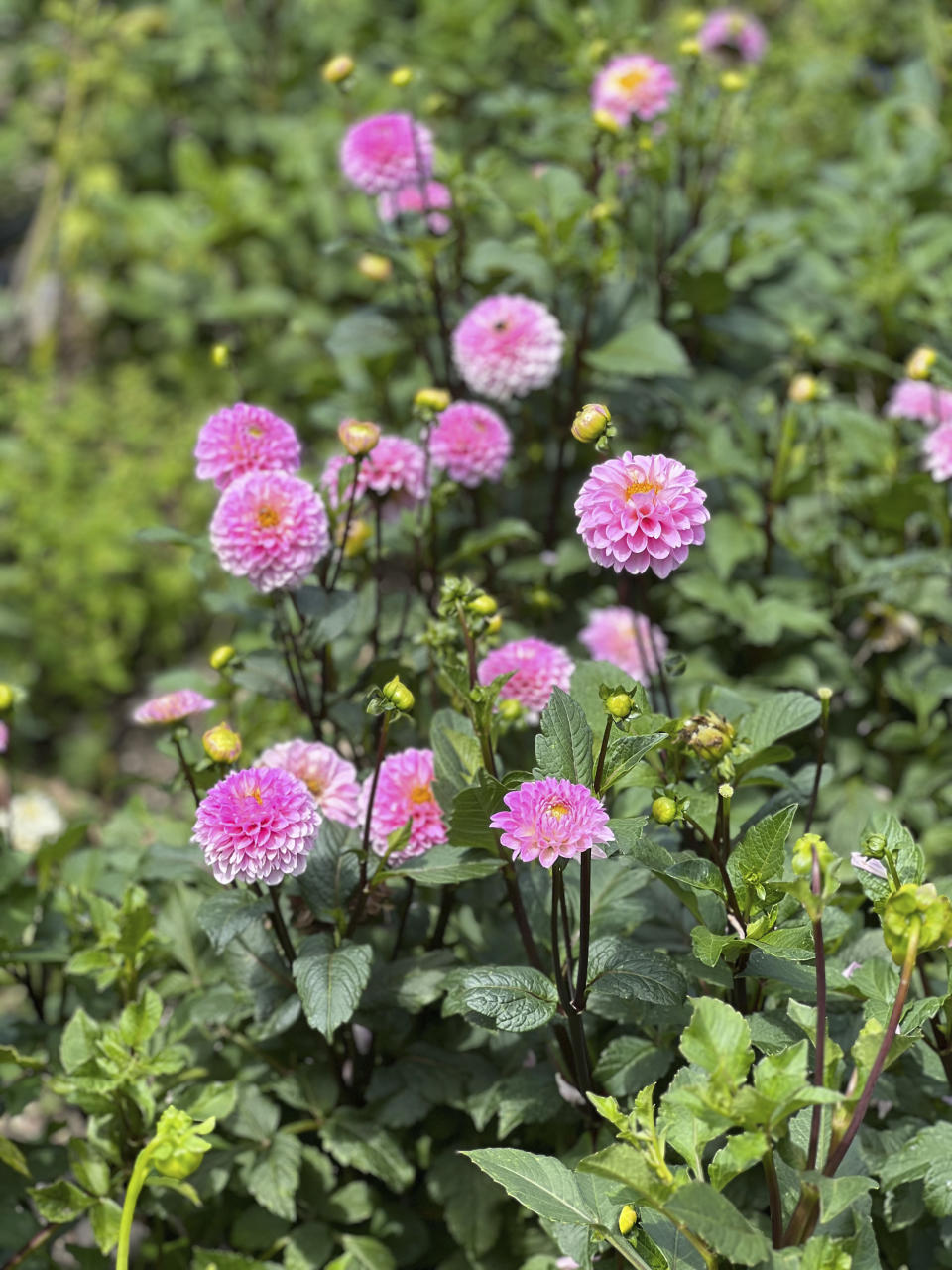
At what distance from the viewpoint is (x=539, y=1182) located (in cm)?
105

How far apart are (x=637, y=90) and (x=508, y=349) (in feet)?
1.95

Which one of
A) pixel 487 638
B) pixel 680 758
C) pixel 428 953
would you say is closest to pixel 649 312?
pixel 487 638

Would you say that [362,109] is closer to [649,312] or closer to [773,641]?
[649,312]

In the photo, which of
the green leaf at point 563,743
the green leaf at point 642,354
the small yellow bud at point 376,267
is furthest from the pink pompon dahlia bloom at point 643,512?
the small yellow bud at point 376,267

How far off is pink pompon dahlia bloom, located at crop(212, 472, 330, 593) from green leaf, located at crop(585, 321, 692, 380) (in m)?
0.70

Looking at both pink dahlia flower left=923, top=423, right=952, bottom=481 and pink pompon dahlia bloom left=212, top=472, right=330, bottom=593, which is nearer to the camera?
pink pompon dahlia bloom left=212, top=472, right=330, bottom=593

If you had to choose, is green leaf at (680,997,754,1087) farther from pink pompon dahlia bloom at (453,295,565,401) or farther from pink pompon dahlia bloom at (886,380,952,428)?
pink pompon dahlia bloom at (886,380,952,428)

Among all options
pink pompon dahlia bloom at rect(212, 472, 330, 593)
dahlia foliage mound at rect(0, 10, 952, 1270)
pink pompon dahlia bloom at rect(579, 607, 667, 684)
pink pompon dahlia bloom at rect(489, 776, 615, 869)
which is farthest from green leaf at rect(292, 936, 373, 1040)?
pink pompon dahlia bloom at rect(579, 607, 667, 684)

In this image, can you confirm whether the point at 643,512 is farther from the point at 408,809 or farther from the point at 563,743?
the point at 408,809

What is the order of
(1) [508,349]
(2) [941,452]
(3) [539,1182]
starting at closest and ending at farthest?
(3) [539,1182] < (2) [941,452] < (1) [508,349]

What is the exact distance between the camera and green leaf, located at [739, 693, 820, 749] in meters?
1.28

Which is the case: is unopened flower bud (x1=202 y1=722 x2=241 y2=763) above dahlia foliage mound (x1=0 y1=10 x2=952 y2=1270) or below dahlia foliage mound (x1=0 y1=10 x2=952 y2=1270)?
above

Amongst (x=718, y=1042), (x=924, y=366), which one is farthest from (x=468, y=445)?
(x=718, y=1042)

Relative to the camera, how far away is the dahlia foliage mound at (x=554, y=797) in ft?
3.52
